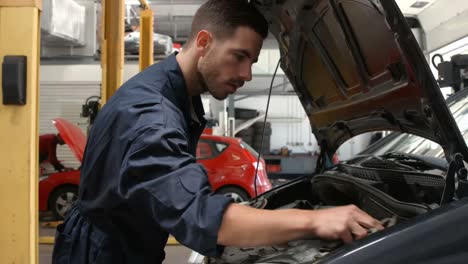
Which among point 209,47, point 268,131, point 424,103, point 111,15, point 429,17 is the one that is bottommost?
point 268,131

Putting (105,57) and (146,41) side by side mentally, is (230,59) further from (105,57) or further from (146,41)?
(146,41)

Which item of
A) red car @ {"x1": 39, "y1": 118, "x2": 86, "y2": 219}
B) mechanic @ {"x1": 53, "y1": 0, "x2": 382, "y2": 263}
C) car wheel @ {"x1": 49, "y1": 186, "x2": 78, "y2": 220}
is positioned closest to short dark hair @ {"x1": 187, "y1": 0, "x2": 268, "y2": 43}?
mechanic @ {"x1": 53, "y1": 0, "x2": 382, "y2": 263}

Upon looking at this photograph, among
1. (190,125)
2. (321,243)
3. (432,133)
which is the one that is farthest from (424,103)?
(190,125)

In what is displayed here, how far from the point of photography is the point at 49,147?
6.20m

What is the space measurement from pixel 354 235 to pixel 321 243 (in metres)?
0.17

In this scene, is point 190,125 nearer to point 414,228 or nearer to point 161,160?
point 161,160

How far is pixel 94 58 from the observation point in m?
8.50

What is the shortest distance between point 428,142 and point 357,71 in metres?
0.79

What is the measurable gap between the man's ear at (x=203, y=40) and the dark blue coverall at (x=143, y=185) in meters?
0.11

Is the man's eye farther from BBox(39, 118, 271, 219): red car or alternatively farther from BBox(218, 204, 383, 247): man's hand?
BBox(39, 118, 271, 219): red car

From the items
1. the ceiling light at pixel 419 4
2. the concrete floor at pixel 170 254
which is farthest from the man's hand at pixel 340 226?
the ceiling light at pixel 419 4

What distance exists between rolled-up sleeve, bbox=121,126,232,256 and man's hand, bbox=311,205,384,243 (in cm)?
24

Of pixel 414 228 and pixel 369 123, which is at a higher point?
pixel 369 123

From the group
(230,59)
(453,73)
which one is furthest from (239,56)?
(453,73)
